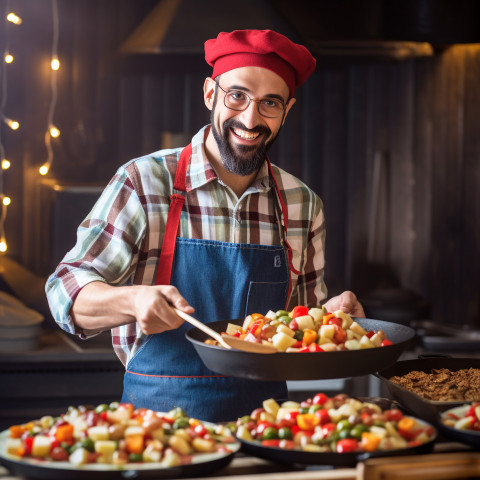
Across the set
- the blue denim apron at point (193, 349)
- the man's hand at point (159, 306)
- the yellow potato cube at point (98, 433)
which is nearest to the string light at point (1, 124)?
the blue denim apron at point (193, 349)

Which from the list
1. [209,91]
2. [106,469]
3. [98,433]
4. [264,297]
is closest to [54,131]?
[209,91]

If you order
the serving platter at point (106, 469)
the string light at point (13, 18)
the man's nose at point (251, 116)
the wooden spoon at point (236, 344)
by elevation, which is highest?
the string light at point (13, 18)

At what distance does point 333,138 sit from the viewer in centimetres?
417

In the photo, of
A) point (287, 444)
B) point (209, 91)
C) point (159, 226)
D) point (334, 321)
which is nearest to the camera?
point (287, 444)

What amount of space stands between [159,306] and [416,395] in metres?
0.56

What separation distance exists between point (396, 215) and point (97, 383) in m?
1.96

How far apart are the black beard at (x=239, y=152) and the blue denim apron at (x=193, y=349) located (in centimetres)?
13

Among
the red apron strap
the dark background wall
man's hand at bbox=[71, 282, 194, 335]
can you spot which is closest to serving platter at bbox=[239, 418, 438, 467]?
man's hand at bbox=[71, 282, 194, 335]

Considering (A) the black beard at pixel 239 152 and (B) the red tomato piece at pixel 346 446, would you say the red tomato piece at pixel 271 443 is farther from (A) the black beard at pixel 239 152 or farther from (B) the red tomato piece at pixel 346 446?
(A) the black beard at pixel 239 152

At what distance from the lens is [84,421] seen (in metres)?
1.39

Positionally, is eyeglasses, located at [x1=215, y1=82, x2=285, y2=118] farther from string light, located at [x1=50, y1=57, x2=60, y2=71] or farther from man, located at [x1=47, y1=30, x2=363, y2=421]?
string light, located at [x1=50, y1=57, x2=60, y2=71]

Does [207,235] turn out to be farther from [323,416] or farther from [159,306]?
[323,416]

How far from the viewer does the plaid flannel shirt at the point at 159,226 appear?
1.82 metres

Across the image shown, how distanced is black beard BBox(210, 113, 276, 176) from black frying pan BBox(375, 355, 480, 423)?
65cm
